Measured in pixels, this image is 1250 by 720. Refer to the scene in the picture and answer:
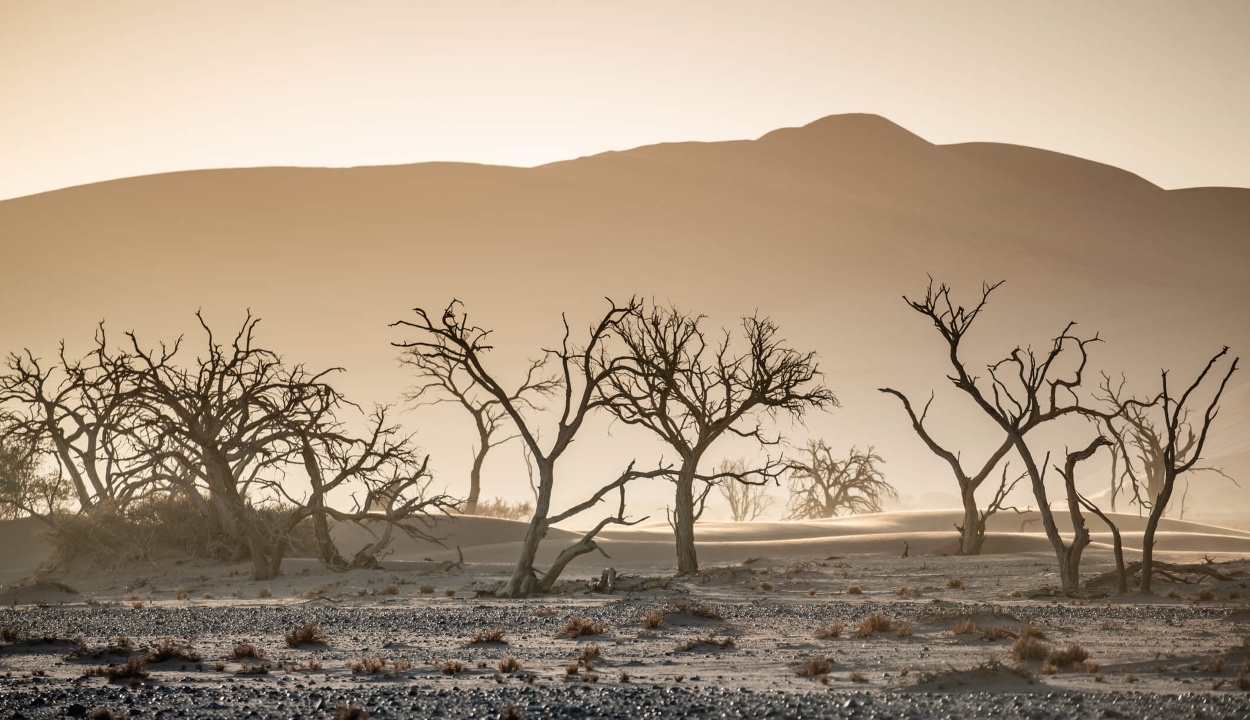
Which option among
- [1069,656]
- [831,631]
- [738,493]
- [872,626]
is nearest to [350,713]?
[831,631]

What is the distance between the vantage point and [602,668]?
14289 millimetres

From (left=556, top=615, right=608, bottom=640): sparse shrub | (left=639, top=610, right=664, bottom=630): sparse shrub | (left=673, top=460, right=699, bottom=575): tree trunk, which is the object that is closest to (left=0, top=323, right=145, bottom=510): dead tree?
(left=556, top=615, right=608, bottom=640): sparse shrub

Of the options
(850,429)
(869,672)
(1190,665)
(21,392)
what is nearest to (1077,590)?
(1190,665)

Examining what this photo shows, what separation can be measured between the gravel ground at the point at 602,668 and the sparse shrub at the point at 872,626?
62cm

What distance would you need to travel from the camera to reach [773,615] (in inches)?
808

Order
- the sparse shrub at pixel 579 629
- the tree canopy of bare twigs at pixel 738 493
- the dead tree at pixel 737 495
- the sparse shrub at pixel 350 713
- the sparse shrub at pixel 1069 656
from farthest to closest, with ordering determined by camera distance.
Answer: the dead tree at pixel 737 495 < the tree canopy of bare twigs at pixel 738 493 < the sparse shrub at pixel 579 629 < the sparse shrub at pixel 1069 656 < the sparse shrub at pixel 350 713

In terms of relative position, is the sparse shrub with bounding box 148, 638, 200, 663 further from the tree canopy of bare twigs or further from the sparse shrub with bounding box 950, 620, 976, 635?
the tree canopy of bare twigs

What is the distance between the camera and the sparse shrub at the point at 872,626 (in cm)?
1706

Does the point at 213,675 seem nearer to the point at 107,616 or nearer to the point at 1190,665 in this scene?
the point at 107,616

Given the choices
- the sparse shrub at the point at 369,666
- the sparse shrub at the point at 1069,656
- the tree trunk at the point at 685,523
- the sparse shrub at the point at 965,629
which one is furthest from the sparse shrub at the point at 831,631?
the tree trunk at the point at 685,523

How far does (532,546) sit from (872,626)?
942 cm

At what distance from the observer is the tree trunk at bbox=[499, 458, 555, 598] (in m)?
23.8

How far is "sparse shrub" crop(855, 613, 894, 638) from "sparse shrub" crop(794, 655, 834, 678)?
3.50 meters

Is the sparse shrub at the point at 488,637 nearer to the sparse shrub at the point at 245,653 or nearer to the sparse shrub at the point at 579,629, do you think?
the sparse shrub at the point at 579,629
